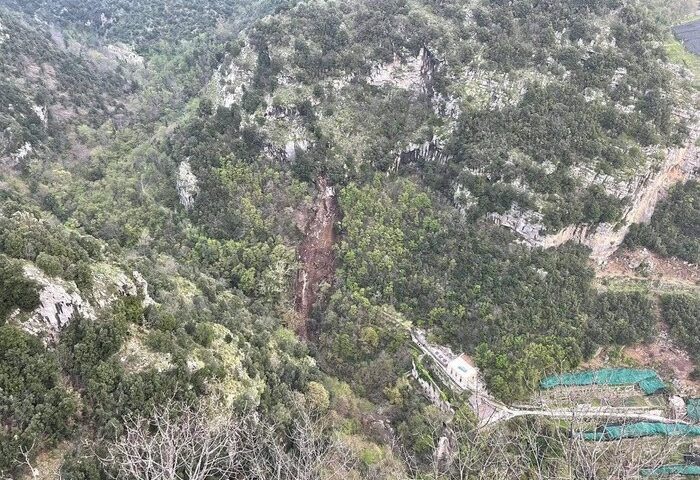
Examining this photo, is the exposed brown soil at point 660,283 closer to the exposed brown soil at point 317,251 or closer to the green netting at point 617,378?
the green netting at point 617,378

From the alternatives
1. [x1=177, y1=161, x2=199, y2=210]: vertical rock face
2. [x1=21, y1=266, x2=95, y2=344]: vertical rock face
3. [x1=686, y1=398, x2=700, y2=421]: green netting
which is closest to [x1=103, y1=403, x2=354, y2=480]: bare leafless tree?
[x1=21, y1=266, x2=95, y2=344]: vertical rock face

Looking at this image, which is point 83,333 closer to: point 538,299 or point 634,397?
point 538,299

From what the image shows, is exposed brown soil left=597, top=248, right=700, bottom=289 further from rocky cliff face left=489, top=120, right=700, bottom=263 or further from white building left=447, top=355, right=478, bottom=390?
white building left=447, top=355, right=478, bottom=390

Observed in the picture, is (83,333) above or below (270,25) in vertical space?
below

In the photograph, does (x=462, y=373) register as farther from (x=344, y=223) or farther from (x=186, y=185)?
(x=186, y=185)

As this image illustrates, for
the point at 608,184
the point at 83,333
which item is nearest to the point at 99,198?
the point at 83,333
